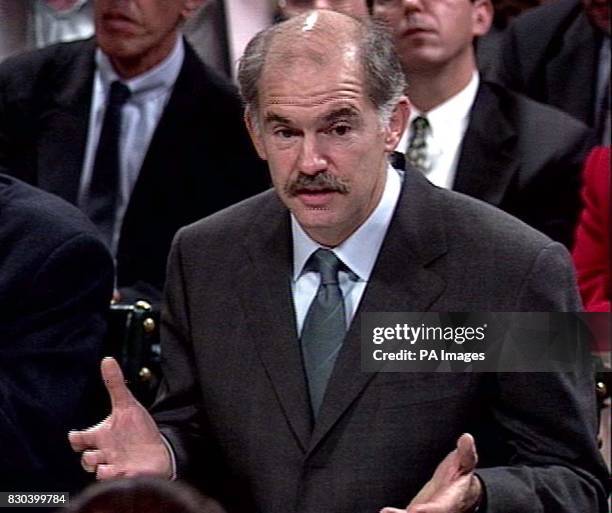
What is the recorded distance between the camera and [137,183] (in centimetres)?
174

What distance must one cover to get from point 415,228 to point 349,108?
0.38 ft

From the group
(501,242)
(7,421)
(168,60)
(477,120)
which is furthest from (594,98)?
(7,421)

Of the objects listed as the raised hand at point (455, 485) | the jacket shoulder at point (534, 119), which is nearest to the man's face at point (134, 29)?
the jacket shoulder at point (534, 119)

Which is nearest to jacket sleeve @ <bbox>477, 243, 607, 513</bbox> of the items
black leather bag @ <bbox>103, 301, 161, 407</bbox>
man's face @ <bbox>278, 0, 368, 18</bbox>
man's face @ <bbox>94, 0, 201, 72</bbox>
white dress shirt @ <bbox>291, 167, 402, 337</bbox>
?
white dress shirt @ <bbox>291, 167, 402, 337</bbox>

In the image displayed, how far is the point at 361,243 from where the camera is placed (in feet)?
4.62

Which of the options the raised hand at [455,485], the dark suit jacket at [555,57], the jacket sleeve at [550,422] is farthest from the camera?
the dark suit jacket at [555,57]

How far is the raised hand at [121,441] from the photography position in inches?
51.7

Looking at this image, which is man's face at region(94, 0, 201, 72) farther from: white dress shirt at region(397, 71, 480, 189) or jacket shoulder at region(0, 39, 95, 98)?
white dress shirt at region(397, 71, 480, 189)

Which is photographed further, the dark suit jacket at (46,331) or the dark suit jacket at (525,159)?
the dark suit jacket at (525,159)

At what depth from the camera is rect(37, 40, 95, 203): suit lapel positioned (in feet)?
5.76

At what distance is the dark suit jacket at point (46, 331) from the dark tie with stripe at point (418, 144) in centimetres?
36

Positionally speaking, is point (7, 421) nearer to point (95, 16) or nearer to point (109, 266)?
point (109, 266)

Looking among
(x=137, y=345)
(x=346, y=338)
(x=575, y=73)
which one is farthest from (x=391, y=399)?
(x=575, y=73)

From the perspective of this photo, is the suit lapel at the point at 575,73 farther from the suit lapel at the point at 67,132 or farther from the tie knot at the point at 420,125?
the suit lapel at the point at 67,132
